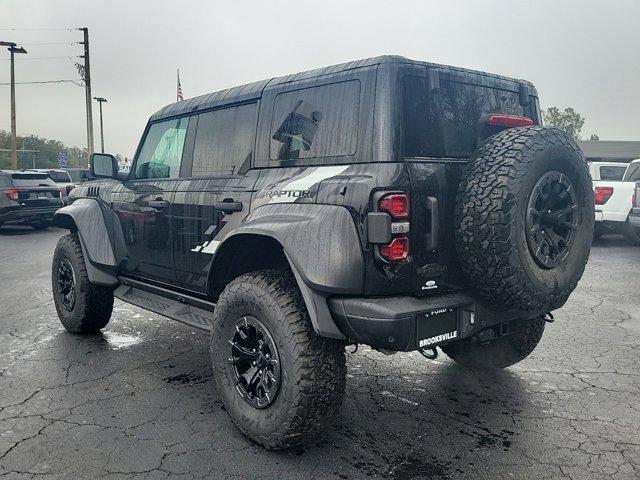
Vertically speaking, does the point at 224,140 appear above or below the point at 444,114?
below

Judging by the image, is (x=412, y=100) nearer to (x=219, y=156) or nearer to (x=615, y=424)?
(x=219, y=156)

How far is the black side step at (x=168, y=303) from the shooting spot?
142 inches

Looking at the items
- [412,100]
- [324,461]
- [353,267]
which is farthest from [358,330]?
[412,100]

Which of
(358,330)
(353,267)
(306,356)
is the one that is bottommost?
(306,356)

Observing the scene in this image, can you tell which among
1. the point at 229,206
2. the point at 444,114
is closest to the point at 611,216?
the point at 444,114

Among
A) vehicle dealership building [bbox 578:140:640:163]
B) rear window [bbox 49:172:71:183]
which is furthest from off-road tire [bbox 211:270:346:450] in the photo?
vehicle dealership building [bbox 578:140:640:163]

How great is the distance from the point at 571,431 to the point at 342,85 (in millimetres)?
2358

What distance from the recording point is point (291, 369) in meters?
2.65

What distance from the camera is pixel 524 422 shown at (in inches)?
127

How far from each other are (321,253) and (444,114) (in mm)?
1052

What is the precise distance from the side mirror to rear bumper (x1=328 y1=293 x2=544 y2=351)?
8.96 ft

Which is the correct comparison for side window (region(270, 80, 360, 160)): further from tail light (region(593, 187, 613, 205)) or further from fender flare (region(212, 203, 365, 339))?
tail light (region(593, 187, 613, 205))

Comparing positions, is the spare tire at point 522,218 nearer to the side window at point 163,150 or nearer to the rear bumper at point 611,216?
the side window at point 163,150

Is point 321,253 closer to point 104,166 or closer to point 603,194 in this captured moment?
point 104,166
